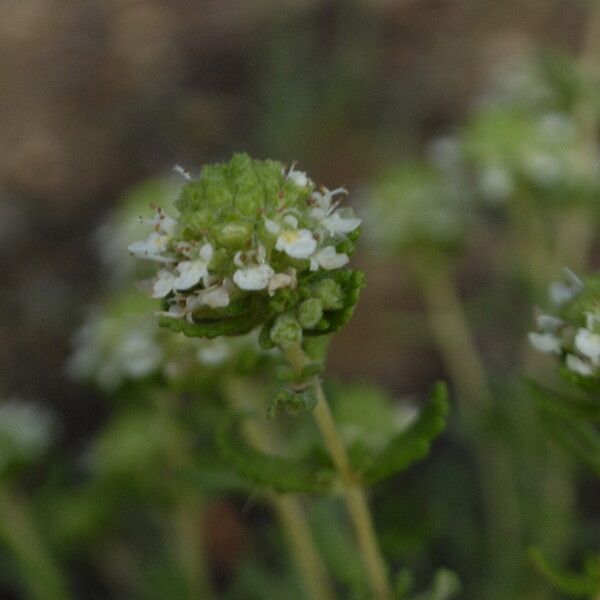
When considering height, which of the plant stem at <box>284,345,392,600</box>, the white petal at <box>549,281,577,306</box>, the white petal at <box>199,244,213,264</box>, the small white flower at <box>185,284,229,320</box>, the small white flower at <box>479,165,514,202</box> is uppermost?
the small white flower at <box>479,165,514,202</box>

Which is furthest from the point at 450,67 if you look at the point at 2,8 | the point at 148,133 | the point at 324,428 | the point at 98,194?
the point at 324,428

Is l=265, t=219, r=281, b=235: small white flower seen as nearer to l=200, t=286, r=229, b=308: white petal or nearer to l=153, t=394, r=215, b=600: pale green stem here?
l=200, t=286, r=229, b=308: white petal

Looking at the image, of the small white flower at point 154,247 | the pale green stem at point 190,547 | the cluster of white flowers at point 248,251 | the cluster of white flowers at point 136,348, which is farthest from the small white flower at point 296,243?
the pale green stem at point 190,547

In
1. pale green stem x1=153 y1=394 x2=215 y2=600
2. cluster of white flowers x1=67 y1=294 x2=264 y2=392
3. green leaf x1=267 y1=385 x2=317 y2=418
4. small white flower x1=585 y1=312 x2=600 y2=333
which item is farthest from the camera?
pale green stem x1=153 y1=394 x2=215 y2=600

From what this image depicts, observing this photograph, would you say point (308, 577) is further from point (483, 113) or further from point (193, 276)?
point (483, 113)

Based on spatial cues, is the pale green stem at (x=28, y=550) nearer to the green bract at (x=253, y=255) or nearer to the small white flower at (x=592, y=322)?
the green bract at (x=253, y=255)

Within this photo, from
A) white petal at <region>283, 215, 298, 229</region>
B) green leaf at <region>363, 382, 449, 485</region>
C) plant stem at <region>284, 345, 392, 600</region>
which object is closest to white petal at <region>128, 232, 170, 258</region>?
white petal at <region>283, 215, 298, 229</region>
